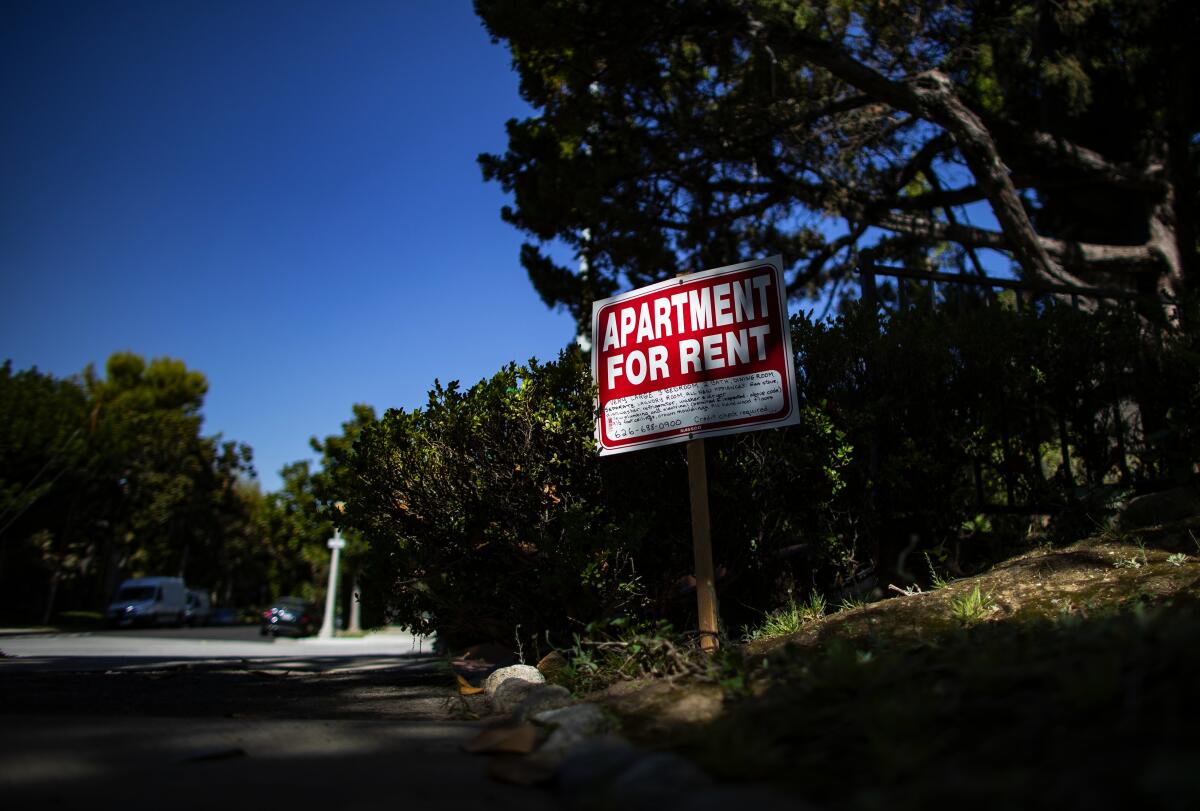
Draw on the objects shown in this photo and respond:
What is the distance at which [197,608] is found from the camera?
128 ft

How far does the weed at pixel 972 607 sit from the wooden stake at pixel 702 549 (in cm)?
125

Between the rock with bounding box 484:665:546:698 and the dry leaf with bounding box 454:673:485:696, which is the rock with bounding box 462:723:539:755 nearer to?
the rock with bounding box 484:665:546:698

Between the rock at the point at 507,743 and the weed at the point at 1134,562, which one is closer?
the rock at the point at 507,743

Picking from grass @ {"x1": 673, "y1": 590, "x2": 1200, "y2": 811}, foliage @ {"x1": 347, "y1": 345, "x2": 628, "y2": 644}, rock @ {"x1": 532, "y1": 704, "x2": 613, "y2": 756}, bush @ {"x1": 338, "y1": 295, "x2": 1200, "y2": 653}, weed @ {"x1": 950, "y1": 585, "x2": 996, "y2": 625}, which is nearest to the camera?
grass @ {"x1": 673, "y1": 590, "x2": 1200, "y2": 811}

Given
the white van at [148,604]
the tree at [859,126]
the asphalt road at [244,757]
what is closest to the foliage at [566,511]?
the asphalt road at [244,757]

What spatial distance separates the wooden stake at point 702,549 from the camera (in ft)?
14.2

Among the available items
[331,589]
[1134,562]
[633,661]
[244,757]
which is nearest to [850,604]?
[1134,562]

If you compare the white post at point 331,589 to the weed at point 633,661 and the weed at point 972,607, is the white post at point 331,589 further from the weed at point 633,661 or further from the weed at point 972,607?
the weed at point 972,607

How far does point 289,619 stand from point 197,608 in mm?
14657

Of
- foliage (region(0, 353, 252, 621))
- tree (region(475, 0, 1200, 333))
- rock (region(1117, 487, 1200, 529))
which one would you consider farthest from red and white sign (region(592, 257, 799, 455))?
foliage (region(0, 353, 252, 621))

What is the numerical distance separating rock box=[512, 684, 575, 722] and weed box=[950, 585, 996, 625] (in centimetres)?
202

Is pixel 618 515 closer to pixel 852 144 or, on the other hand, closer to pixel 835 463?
pixel 835 463

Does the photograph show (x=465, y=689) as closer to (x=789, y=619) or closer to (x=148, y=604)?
(x=789, y=619)

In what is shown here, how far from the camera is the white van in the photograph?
29766mm
